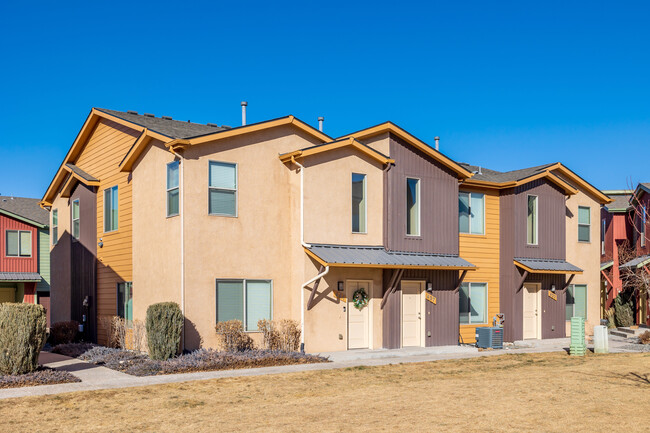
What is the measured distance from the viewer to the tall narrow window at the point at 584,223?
91.3 feet

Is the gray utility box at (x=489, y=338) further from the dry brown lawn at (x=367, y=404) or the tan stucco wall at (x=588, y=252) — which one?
the tan stucco wall at (x=588, y=252)

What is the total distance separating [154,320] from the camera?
17.6m

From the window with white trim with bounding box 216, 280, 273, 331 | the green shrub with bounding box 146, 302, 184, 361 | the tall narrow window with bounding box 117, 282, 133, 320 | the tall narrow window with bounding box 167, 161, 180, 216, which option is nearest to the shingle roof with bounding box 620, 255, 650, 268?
the window with white trim with bounding box 216, 280, 273, 331

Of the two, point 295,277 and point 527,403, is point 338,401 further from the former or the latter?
point 295,277

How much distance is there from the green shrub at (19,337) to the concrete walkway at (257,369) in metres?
1.19

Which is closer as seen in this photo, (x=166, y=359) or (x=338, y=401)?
(x=338, y=401)

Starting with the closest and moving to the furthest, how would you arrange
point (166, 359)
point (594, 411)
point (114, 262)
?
point (594, 411) → point (166, 359) → point (114, 262)

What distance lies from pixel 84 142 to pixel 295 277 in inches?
426

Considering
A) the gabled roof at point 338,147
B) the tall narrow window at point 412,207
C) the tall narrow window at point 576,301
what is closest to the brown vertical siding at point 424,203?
the tall narrow window at point 412,207

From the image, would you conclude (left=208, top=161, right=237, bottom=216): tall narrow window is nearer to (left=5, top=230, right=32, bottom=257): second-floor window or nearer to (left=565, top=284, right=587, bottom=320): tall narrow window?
(left=565, top=284, right=587, bottom=320): tall narrow window

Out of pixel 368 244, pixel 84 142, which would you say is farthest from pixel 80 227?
pixel 368 244

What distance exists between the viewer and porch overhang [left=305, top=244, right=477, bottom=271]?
19375mm

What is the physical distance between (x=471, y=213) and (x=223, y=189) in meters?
9.84

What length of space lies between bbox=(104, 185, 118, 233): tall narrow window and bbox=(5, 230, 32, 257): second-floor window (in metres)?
14.3
